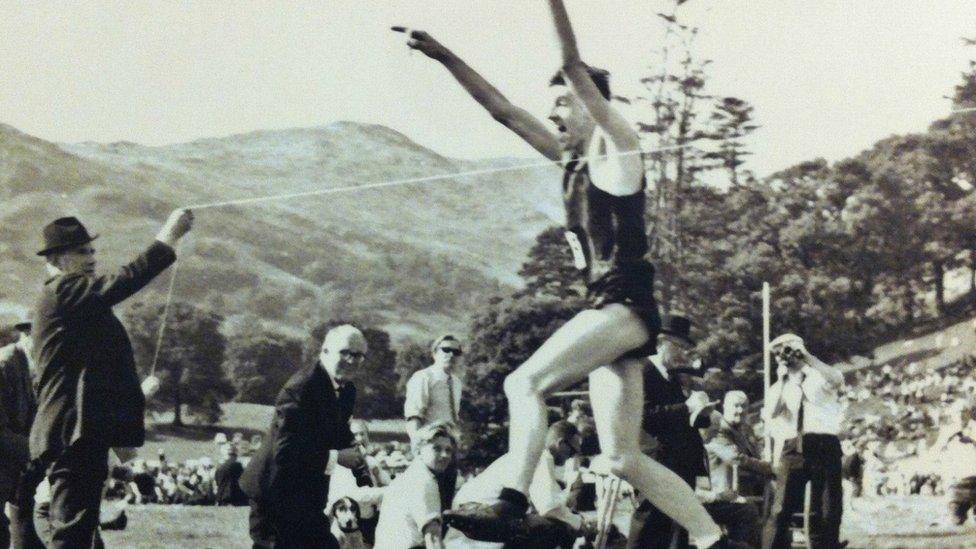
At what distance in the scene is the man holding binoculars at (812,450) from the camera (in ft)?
29.2

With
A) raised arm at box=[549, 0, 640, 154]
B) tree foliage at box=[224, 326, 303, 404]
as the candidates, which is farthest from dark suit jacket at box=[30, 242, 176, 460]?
tree foliage at box=[224, 326, 303, 404]

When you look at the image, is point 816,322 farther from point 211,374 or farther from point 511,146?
point 211,374

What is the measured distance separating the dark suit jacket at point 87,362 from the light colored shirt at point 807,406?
4048 millimetres

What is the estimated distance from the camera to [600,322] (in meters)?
6.23

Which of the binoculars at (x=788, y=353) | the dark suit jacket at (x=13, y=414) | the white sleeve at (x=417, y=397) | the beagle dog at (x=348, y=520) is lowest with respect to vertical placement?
the beagle dog at (x=348, y=520)

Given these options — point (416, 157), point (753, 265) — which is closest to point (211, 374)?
point (416, 157)

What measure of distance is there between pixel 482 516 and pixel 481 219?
5743 mm

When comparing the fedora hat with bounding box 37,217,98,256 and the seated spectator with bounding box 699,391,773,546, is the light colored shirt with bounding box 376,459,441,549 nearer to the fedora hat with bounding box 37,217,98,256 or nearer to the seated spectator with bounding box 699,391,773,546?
the fedora hat with bounding box 37,217,98,256

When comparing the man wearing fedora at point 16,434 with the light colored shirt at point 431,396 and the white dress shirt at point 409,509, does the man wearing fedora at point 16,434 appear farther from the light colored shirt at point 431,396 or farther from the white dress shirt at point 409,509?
the light colored shirt at point 431,396

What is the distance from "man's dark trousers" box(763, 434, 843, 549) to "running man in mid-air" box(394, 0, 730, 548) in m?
2.64

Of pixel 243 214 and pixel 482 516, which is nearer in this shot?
pixel 482 516

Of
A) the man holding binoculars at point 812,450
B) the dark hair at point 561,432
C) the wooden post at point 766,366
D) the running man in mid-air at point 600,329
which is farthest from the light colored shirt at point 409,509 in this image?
the wooden post at point 766,366

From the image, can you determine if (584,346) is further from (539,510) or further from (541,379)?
(539,510)

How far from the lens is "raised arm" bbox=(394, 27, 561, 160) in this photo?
7.07 meters
